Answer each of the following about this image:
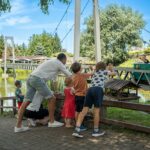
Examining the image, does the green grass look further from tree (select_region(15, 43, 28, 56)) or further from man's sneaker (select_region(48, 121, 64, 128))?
tree (select_region(15, 43, 28, 56))

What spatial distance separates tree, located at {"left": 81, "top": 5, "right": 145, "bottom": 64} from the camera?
50094 mm

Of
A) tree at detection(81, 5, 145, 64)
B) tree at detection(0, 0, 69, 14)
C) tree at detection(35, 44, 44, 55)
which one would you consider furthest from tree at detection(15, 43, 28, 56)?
tree at detection(0, 0, 69, 14)

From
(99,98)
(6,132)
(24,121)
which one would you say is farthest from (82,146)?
(24,121)

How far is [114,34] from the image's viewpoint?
5006 centimetres

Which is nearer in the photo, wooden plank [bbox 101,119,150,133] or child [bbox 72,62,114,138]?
wooden plank [bbox 101,119,150,133]

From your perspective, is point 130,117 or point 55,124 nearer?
point 55,124

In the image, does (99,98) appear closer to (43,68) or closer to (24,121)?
(43,68)

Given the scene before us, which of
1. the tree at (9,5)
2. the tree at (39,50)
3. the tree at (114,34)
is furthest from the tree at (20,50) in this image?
the tree at (9,5)

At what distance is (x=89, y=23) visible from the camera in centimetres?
5134

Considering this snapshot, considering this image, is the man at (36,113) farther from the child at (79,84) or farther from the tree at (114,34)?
the tree at (114,34)

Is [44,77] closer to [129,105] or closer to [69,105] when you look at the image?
[69,105]

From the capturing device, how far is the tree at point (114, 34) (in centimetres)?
5009

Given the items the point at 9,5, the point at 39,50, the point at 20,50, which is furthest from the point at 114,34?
the point at 20,50

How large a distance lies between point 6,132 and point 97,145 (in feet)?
7.93
